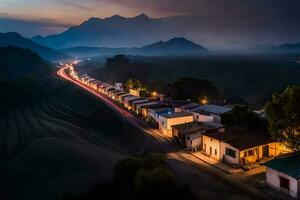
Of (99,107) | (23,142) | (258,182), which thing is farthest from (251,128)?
(99,107)

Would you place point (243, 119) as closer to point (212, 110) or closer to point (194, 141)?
point (194, 141)

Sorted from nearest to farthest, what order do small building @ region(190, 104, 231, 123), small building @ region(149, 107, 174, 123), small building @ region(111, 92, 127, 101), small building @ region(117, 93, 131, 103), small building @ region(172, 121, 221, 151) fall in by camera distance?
small building @ region(172, 121, 221, 151)
small building @ region(190, 104, 231, 123)
small building @ region(149, 107, 174, 123)
small building @ region(117, 93, 131, 103)
small building @ region(111, 92, 127, 101)

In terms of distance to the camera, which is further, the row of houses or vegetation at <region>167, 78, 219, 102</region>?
vegetation at <region>167, 78, 219, 102</region>

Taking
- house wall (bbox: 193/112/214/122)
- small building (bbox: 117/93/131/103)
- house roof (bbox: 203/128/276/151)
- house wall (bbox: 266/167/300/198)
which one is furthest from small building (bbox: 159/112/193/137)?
small building (bbox: 117/93/131/103)

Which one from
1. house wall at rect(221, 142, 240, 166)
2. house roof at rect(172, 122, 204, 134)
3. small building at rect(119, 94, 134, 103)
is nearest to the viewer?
house wall at rect(221, 142, 240, 166)

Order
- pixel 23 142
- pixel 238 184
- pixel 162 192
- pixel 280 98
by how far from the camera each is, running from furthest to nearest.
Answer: pixel 23 142, pixel 280 98, pixel 238 184, pixel 162 192

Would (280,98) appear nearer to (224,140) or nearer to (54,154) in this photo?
(224,140)

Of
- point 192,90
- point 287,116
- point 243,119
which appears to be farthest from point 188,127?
point 192,90

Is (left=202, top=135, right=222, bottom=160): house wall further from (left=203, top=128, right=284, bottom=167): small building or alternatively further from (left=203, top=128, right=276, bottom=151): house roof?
(left=203, top=128, right=276, bottom=151): house roof
